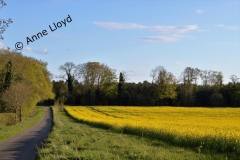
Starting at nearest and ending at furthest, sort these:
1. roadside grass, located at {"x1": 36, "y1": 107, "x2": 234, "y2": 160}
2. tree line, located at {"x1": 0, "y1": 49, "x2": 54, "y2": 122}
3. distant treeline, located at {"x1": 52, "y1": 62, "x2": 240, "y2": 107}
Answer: roadside grass, located at {"x1": 36, "y1": 107, "x2": 234, "y2": 160}, tree line, located at {"x1": 0, "y1": 49, "x2": 54, "y2": 122}, distant treeline, located at {"x1": 52, "y1": 62, "x2": 240, "y2": 107}

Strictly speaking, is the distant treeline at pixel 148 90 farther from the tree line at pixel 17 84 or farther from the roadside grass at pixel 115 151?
the roadside grass at pixel 115 151

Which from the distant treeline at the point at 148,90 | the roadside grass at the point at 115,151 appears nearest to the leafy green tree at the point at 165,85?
the distant treeline at the point at 148,90

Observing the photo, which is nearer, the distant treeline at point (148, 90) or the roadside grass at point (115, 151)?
the roadside grass at point (115, 151)

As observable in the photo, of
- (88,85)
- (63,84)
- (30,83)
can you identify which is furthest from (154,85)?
(30,83)

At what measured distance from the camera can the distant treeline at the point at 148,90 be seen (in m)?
86.1

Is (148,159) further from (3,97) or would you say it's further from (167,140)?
(3,97)

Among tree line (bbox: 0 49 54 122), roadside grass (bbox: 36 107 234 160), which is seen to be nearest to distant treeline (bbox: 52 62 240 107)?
tree line (bbox: 0 49 54 122)

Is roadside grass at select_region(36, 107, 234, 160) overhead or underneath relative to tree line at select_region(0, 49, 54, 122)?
underneath

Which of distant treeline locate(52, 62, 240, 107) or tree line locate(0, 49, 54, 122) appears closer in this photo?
tree line locate(0, 49, 54, 122)

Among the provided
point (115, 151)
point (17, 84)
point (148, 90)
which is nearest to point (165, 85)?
point (148, 90)

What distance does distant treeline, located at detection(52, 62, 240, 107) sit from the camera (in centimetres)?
Answer: 8606

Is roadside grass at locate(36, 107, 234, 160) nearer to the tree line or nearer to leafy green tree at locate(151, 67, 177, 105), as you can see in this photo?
the tree line

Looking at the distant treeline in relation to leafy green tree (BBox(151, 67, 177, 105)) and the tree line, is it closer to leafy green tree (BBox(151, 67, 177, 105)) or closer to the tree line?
leafy green tree (BBox(151, 67, 177, 105))

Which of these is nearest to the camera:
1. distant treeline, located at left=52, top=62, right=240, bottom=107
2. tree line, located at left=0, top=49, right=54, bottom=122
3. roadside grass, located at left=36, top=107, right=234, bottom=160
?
roadside grass, located at left=36, top=107, right=234, bottom=160
